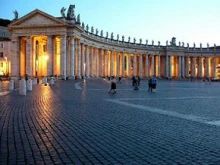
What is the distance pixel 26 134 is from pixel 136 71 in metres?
121

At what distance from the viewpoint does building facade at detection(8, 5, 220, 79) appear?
80.1 meters

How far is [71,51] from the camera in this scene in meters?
81.6

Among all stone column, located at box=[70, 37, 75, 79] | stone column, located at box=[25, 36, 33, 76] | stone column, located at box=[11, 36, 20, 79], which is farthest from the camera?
stone column, located at box=[11, 36, 20, 79]

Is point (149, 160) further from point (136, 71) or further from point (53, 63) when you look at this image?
point (136, 71)

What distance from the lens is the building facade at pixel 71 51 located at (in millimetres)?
80062

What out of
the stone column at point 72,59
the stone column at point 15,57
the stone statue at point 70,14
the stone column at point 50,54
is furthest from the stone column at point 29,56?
the stone statue at point 70,14

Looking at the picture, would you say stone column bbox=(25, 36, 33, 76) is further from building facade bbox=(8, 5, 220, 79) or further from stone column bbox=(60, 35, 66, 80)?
stone column bbox=(60, 35, 66, 80)

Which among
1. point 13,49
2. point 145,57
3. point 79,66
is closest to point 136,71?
point 145,57

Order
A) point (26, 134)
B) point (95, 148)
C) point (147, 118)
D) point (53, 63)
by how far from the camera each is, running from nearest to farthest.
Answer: point (95, 148) < point (26, 134) < point (147, 118) < point (53, 63)

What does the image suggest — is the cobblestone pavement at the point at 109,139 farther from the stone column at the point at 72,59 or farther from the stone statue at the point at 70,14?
the stone statue at the point at 70,14

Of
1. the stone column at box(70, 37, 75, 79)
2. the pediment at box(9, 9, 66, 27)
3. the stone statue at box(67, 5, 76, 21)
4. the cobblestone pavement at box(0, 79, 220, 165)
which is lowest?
the cobblestone pavement at box(0, 79, 220, 165)

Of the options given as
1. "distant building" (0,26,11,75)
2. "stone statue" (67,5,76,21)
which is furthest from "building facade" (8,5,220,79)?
"distant building" (0,26,11,75)

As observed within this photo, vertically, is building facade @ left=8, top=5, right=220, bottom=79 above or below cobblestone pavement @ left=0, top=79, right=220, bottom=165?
above

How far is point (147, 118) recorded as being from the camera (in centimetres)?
1437
